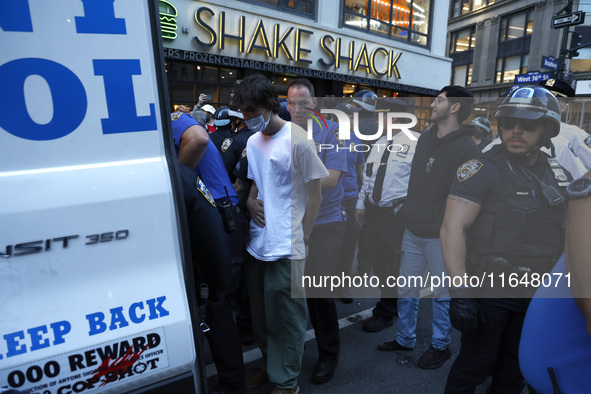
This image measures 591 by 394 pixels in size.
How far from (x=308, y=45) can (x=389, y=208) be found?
341 inches

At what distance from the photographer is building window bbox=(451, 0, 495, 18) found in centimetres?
2758

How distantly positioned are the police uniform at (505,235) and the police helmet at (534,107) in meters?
0.17

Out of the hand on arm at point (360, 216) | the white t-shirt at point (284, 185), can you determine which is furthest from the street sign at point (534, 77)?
the white t-shirt at point (284, 185)

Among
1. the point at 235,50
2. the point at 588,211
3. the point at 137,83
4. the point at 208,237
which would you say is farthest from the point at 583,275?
the point at 235,50

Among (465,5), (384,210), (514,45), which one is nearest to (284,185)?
(384,210)

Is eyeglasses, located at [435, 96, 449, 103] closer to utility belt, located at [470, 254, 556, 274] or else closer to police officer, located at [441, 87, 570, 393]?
police officer, located at [441, 87, 570, 393]

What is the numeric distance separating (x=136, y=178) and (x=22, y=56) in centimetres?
41

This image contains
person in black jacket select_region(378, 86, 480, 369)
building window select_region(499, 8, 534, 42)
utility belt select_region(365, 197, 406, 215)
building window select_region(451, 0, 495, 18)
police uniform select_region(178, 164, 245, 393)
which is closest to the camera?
police uniform select_region(178, 164, 245, 393)

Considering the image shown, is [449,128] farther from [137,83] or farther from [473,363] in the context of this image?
[137,83]

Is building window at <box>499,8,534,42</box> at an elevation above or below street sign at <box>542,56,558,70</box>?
above

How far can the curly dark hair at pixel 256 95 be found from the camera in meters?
2.16

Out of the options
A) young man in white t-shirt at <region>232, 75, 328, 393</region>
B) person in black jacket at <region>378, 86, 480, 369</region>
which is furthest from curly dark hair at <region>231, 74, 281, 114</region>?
person in black jacket at <region>378, 86, 480, 369</region>

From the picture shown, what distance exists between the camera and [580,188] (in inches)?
46.1

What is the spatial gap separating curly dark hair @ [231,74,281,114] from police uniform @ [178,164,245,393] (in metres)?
0.67
